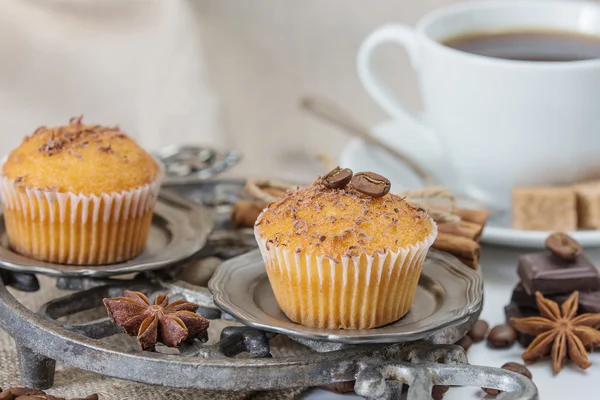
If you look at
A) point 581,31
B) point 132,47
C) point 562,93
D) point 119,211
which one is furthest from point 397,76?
point 119,211

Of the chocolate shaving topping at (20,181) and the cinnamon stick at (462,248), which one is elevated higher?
the chocolate shaving topping at (20,181)

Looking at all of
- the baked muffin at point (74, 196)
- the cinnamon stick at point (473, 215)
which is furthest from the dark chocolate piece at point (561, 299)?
the baked muffin at point (74, 196)

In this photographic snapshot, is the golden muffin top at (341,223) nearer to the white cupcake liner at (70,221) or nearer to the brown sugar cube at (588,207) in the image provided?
the white cupcake liner at (70,221)

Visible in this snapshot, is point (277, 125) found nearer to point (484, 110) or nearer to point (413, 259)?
point (484, 110)

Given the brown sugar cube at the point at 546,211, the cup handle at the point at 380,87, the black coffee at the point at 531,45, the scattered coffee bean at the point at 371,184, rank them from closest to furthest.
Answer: the scattered coffee bean at the point at 371,184 → the brown sugar cube at the point at 546,211 → the black coffee at the point at 531,45 → the cup handle at the point at 380,87

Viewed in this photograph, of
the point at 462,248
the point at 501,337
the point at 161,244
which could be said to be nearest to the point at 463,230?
the point at 462,248

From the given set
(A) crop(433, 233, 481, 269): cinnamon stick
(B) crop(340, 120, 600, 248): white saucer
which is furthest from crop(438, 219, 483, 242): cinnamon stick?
(B) crop(340, 120, 600, 248): white saucer

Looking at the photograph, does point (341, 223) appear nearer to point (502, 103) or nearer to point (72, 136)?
point (72, 136)
